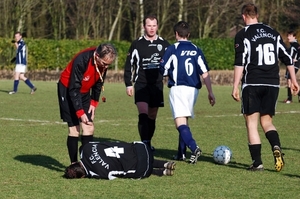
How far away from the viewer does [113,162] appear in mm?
8797

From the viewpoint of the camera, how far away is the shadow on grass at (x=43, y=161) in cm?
987

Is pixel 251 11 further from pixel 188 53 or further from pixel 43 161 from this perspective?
pixel 43 161

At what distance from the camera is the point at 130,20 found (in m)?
51.2

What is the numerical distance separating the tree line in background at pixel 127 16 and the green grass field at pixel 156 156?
93.4 ft

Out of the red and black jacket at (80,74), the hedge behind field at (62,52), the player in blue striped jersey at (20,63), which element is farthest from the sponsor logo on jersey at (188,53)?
the hedge behind field at (62,52)

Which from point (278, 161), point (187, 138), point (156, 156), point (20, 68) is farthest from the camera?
point (20, 68)

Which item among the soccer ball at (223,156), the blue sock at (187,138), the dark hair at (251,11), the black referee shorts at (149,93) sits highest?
the dark hair at (251,11)

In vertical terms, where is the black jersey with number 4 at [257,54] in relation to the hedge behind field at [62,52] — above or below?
above

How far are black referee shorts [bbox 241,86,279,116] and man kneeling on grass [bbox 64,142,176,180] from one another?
1.51 meters

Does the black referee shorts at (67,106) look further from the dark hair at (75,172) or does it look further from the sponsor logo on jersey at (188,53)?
the sponsor logo on jersey at (188,53)

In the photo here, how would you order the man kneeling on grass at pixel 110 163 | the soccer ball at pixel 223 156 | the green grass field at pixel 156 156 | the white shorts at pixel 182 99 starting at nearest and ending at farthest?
the green grass field at pixel 156 156 < the man kneeling on grass at pixel 110 163 < the soccer ball at pixel 223 156 < the white shorts at pixel 182 99

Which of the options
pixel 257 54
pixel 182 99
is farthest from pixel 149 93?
pixel 257 54

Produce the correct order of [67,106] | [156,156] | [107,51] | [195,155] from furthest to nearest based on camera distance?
[156,156] < [195,155] < [67,106] < [107,51]

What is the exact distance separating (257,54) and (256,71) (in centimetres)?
21
